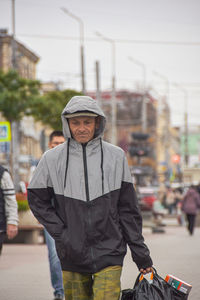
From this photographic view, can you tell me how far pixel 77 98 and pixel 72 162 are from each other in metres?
0.45

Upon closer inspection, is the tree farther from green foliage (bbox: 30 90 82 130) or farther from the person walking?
the person walking

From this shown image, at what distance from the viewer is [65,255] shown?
4898 millimetres

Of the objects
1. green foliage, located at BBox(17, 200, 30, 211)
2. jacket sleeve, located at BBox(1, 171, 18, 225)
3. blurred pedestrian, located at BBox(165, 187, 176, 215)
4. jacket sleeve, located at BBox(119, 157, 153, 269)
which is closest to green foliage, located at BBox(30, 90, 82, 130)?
blurred pedestrian, located at BBox(165, 187, 176, 215)

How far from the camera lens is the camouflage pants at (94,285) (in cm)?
487

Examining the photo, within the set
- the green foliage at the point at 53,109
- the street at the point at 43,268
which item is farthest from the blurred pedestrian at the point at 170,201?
the street at the point at 43,268

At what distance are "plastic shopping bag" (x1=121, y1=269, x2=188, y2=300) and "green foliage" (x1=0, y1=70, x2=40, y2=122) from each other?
88.8ft

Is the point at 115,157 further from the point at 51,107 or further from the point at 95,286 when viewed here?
the point at 51,107

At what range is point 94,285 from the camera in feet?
16.0

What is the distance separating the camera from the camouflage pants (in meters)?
4.87

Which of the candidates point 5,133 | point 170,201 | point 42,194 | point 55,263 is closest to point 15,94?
point 170,201

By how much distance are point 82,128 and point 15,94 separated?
27.4 metres

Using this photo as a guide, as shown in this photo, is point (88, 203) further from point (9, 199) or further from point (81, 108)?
point (9, 199)

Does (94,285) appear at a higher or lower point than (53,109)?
higher

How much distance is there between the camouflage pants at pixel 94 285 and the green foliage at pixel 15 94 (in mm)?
27020
